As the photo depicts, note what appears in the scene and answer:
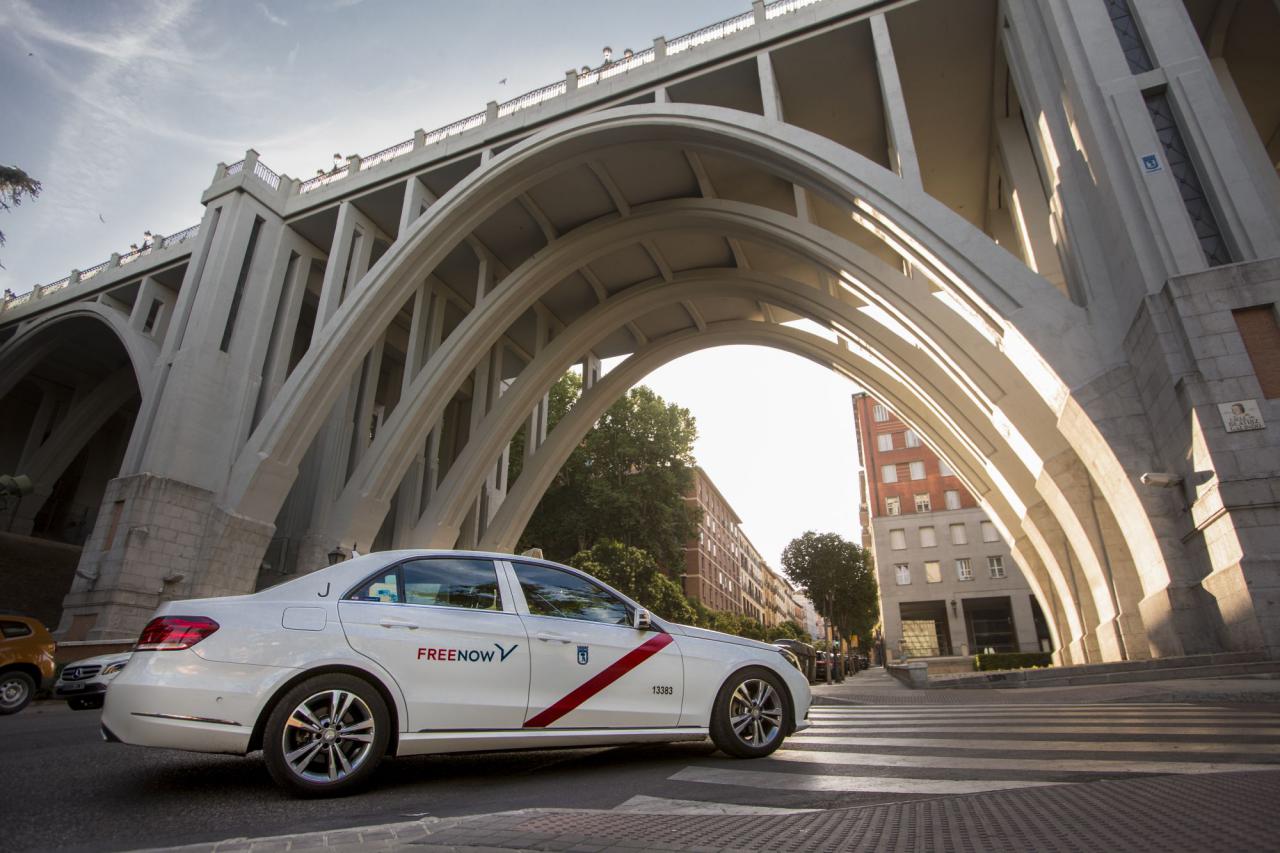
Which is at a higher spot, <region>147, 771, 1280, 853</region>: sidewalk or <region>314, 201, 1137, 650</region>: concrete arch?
<region>314, 201, 1137, 650</region>: concrete arch

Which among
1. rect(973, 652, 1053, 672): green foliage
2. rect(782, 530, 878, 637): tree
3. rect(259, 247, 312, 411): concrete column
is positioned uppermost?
rect(259, 247, 312, 411): concrete column

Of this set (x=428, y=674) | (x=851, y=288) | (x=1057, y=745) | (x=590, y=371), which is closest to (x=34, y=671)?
(x=428, y=674)

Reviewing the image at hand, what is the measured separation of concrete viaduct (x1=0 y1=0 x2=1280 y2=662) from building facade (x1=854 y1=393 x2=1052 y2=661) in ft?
75.2

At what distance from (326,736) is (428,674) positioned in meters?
0.57

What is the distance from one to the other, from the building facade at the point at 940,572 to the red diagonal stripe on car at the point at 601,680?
40477mm

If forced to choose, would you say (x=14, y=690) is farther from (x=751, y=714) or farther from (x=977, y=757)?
(x=977, y=757)

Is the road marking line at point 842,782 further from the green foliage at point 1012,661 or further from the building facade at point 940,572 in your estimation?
the building facade at point 940,572

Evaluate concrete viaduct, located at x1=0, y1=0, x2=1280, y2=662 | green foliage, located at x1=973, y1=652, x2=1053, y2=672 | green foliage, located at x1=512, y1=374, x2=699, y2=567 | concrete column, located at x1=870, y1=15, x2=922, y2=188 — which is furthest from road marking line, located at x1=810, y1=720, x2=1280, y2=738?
green foliage, located at x1=512, y1=374, x2=699, y2=567

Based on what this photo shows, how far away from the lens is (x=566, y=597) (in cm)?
461

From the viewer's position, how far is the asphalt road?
308cm

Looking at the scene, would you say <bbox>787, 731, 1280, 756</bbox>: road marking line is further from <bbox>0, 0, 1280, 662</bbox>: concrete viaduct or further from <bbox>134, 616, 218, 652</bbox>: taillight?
<bbox>0, 0, 1280, 662</bbox>: concrete viaduct

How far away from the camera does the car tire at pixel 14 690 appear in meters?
9.62

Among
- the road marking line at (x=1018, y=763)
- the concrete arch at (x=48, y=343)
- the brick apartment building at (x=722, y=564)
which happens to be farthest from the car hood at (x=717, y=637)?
the brick apartment building at (x=722, y=564)

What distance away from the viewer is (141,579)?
16656 millimetres
